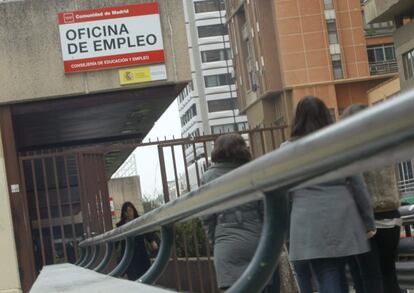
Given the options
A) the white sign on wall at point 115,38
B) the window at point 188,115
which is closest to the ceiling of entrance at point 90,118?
the white sign on wall at point 115,38

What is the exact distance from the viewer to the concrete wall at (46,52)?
12.6 meters

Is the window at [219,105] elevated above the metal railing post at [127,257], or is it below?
above

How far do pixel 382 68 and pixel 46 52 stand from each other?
67313 mm

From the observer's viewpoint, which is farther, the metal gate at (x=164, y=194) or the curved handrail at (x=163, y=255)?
the metal gate at (x=164, y=194)

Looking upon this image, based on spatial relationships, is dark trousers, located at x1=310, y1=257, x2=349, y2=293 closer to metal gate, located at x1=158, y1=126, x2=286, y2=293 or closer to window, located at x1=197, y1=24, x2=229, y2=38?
metal gate, located at x1=158, y1=126, x2=286, y2=293

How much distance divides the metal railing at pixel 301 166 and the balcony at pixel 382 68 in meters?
75.4

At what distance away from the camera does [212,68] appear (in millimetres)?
131375

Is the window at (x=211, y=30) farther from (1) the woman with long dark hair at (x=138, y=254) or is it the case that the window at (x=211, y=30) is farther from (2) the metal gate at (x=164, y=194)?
(1) the woman with long dark hair at (x=138, y=254)

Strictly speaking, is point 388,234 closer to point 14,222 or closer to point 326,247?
point 326,247

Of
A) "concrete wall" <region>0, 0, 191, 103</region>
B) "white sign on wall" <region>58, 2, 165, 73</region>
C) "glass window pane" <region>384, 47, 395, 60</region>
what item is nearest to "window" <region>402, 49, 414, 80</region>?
"glass window pane" <region>384, 47, 395, 60</region>

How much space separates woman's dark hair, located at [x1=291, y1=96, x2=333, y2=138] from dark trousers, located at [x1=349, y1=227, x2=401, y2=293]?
1003 mm

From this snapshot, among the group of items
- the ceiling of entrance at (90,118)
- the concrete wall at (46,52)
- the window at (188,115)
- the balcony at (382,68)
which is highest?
the window at (188,115)

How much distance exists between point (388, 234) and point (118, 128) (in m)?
12.6

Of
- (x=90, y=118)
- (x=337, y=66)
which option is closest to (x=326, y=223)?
(x=90, y=118)
